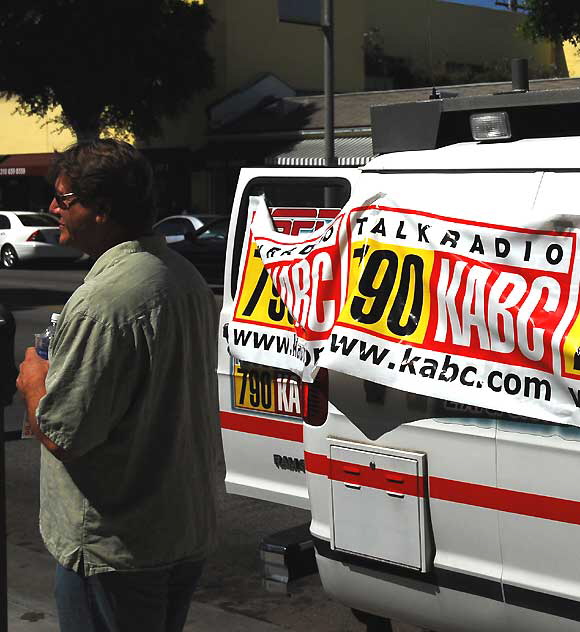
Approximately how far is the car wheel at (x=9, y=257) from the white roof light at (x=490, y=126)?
1016 inches

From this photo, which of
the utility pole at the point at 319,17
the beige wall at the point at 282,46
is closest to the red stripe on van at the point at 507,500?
the utility pole at the point at 319,17

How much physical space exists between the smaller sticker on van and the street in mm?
719

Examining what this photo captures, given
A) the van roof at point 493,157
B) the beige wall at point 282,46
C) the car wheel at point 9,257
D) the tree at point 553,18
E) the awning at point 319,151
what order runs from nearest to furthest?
the van roof at point 493,157 → the tree at point 553,18 → the awning at point 319,151 → the car wheel at point 9,257 → the beige wall at point 282,46

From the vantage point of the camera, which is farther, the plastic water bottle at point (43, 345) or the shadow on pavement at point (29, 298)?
the shadow on pavement at point (29, 298)

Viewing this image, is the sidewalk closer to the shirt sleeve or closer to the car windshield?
the shirt sleeve

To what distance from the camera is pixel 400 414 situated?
3.90 m

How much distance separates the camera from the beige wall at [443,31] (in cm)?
4134

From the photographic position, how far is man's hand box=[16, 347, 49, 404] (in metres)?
2.88

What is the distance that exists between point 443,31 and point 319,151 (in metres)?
14.1

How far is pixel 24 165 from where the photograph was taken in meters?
37.6

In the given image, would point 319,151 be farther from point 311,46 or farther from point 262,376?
point 262,376

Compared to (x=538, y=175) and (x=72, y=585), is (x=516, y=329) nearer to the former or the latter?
(x=538, y=175)

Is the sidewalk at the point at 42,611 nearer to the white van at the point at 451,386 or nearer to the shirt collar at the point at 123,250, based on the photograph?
the white van at the point at 451,386

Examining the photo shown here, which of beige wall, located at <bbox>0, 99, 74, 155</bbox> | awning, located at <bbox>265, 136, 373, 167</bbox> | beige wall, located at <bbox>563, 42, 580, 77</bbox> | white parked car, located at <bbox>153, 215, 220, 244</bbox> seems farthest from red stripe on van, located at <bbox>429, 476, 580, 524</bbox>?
beige wall, located at <bbox>563, 42, 580, 77</bbox>
